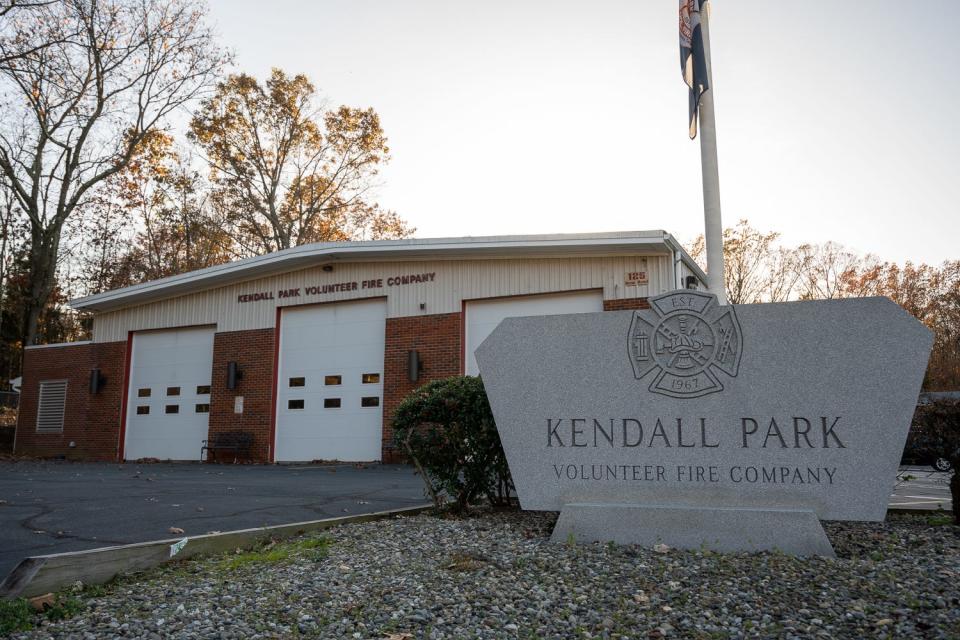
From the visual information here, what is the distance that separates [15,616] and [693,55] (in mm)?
8999

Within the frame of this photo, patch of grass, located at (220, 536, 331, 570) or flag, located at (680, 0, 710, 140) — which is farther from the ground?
flag, located at (680, 0, 710, 140)

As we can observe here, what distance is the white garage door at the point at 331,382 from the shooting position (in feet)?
52.1

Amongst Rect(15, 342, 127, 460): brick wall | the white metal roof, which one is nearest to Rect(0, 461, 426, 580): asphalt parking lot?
the white metal roof

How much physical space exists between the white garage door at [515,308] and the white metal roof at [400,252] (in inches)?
35.0

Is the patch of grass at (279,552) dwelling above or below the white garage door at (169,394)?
below

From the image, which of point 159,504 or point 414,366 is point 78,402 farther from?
point 159,504

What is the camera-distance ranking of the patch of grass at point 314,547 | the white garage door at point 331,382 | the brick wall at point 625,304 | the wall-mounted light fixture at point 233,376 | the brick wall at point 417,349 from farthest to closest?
the wall-mounted light fixture at point 233,376 → the white garage door at point 331,382 → the brick wall at point 417,349 → the brick wall at point 625,304 → the patch of grass at point 314,547

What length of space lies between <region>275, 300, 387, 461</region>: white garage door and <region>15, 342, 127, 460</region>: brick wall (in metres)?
6.34

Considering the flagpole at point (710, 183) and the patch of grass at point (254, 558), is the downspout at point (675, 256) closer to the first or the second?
the flagpole at point (710, 183)

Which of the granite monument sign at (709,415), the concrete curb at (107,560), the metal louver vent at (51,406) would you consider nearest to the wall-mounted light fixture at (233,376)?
the metal louver vent at (51,406)

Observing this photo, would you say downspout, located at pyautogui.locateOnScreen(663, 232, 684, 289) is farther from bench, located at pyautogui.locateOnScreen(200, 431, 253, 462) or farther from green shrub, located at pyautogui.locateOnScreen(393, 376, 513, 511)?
bench, located at pyautogui.locateOnScreen(200, 431, 253, 462)

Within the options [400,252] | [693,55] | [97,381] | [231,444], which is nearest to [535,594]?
[693,55]

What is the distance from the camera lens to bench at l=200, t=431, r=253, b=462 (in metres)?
16.9

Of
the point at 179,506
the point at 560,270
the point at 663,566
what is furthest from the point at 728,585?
the point at 560,270
